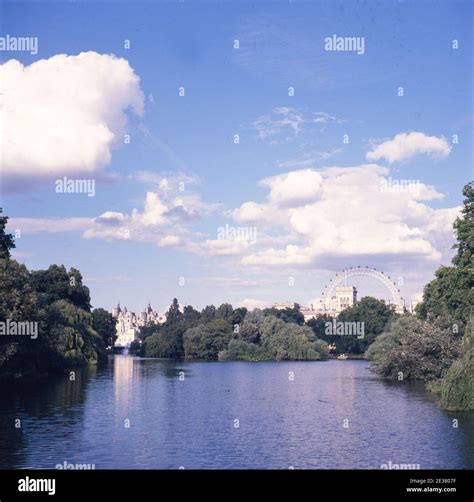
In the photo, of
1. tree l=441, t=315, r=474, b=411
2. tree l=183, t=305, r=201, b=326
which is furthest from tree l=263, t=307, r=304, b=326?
tree l=441, t=315, r=474, b=411

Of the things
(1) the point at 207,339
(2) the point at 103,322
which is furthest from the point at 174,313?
(1) the point at 207,339

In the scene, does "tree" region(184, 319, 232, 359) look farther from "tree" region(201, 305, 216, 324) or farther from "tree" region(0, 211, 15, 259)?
"tree" region(0, 211, 15, 259)

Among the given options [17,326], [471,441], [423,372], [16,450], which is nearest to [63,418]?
[16,450]

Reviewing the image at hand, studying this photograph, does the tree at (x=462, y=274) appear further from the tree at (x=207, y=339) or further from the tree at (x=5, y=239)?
the tree at (x=207, y=339)

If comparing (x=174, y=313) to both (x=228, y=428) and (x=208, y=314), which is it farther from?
(x=228, y=428)

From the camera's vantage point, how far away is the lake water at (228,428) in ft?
80.9

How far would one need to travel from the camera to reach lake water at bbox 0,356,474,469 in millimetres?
24672

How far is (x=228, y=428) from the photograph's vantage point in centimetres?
3081

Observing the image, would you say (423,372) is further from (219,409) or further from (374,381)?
(219,409)

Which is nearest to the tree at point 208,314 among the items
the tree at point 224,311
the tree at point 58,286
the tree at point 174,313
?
the tree at point 224,311

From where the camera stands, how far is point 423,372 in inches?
2002

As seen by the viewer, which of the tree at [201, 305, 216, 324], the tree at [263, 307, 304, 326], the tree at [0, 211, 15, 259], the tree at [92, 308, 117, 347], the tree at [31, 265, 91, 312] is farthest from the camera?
the tree at [263, 307, 304, 326]

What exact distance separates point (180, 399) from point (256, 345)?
5908 centimetres

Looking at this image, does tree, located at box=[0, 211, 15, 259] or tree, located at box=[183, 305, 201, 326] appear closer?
tree, located at box=[0, 211, 15, 259]
